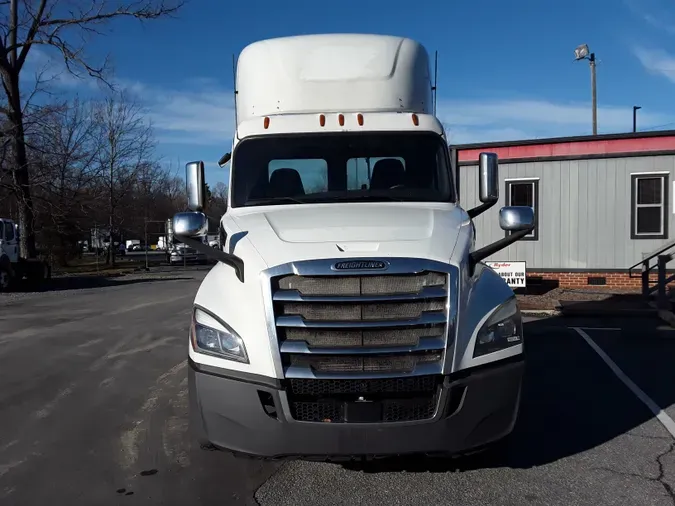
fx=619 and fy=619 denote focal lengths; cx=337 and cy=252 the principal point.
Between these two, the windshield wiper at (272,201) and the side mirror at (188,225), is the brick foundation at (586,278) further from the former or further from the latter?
the side mirror at (188,225)

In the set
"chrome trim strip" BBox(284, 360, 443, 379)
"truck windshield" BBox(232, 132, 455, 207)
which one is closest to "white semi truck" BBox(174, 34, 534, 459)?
"chrome trim strip" BBox(284, 360, 443, 379)

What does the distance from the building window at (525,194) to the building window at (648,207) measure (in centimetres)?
219

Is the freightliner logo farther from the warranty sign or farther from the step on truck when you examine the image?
the step on truck

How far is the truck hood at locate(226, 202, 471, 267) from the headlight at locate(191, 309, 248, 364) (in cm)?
48

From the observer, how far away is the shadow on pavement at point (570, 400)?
4.40m

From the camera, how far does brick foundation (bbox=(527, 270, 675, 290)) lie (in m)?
14.9

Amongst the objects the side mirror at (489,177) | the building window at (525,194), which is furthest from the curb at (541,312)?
the side mirror at (489,177)

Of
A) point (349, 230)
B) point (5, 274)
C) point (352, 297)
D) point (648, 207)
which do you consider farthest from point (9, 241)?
point (352, 297)

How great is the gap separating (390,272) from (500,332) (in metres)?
0.79

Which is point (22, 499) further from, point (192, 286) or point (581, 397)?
point (192, 286)

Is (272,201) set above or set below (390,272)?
above

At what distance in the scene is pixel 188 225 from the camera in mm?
Result: 4570

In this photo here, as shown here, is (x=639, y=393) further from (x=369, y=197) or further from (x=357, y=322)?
(x=357, y=322)

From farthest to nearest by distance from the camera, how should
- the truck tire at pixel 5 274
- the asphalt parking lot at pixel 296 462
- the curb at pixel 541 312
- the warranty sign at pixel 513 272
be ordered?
1. the truck tire at pixel 5 274
2. the warranty sign at pixel 513 272
3. the curb at pixel 541 312
4. the asphalt parking lot at pixel 296 462
